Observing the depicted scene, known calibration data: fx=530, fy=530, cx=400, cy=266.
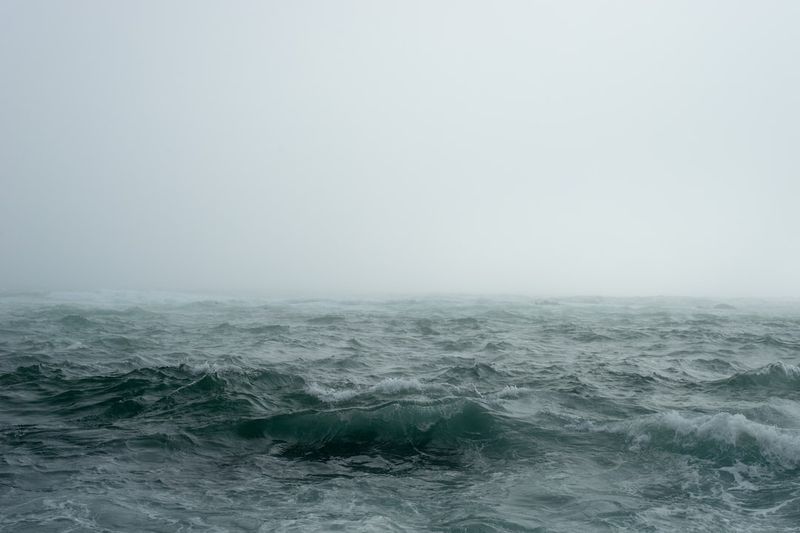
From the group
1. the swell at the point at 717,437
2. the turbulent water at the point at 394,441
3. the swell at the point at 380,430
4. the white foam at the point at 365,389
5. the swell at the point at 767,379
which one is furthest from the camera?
the swell at the point at 767,379

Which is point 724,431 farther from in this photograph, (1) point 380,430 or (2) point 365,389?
(2) point 365,389

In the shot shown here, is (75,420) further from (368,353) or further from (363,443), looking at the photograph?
(368,353)

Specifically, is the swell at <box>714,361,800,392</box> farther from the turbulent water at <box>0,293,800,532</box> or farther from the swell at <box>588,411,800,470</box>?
the swell at <box>588,411,800,470</box>

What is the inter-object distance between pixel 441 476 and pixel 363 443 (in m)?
1.58

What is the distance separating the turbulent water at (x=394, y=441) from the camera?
18.6 feet

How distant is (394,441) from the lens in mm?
8086

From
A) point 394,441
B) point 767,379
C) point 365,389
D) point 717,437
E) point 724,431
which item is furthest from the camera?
point 767,379

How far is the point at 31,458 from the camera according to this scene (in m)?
7.02

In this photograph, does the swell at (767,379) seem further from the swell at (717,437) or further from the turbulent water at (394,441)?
the swell at (717,437)

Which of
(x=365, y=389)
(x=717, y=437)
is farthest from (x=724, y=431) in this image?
(x=365, y=389)

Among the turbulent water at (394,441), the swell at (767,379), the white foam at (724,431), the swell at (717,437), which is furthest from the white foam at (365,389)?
the swell at (767,379)

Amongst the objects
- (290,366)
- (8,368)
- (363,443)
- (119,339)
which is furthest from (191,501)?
(119,339)

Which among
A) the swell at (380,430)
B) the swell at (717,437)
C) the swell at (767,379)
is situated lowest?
the swell at (380,430)

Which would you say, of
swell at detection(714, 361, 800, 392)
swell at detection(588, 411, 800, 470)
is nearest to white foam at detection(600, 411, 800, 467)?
swell at detection(588, 411, 800, 470)
